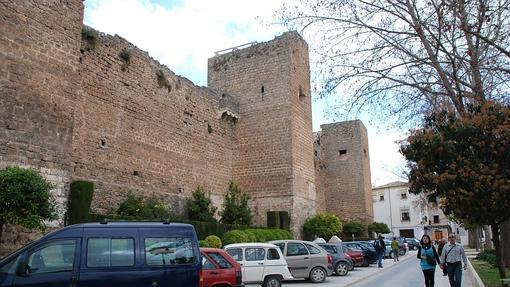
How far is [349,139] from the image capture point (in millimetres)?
39531

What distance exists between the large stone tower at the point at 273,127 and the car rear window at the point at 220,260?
14164 millimetres

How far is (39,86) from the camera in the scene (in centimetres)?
1146

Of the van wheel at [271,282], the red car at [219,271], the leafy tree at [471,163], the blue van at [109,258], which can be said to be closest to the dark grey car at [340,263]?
the van wheel at [271,282]

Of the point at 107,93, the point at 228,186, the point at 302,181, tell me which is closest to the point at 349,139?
the point at 302,181

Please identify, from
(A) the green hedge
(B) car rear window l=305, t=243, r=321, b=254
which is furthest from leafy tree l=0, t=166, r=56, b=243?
(B) car rear window l=305, t=243, r=321, b=254

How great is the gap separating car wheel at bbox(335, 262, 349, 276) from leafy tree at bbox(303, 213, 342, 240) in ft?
25.5

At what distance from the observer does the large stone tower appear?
77.7 feet

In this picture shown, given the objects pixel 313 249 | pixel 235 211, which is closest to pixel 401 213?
pixel 235 211

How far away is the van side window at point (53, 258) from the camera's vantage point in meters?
5.82

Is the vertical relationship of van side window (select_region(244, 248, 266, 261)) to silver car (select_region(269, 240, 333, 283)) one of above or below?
above

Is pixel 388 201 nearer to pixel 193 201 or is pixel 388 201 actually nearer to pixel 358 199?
pixel 358 199

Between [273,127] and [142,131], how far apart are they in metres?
8.33

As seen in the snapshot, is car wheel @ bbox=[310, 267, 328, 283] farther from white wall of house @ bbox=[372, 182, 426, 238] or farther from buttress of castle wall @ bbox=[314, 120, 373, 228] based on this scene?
white wall of house @ bbox=[372, 182, 426, 238]

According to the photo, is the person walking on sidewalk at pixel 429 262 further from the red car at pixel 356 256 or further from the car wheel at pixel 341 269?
the red car at pixel 356 256
